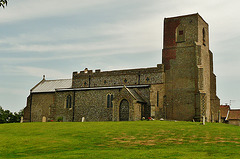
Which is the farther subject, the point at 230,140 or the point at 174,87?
the point at 174,87

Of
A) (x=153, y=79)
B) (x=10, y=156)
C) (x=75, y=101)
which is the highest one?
(x=153, y=79)

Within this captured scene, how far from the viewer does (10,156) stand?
786 inches

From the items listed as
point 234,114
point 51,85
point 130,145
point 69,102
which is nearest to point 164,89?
point 69,102

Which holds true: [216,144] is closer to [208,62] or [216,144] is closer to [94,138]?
[94,138]

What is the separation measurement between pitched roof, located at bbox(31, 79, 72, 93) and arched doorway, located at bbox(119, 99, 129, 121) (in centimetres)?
1737

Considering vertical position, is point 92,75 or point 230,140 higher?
point 92,75

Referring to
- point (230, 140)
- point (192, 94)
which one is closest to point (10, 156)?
point (230, 140)

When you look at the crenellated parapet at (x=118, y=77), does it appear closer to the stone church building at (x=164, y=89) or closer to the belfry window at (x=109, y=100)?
the stone church building at (x=164, y=89)

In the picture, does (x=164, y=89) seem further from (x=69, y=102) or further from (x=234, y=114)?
(x=234, y=114)

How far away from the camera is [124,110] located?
160 ft

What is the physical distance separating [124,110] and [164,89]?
8.07 metres

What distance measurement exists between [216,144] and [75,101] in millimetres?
37583

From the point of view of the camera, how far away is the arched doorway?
1910 inches

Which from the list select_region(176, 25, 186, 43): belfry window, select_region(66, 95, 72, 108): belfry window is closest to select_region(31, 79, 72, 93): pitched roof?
select_region(66, 95, 72, 108): belfry window
